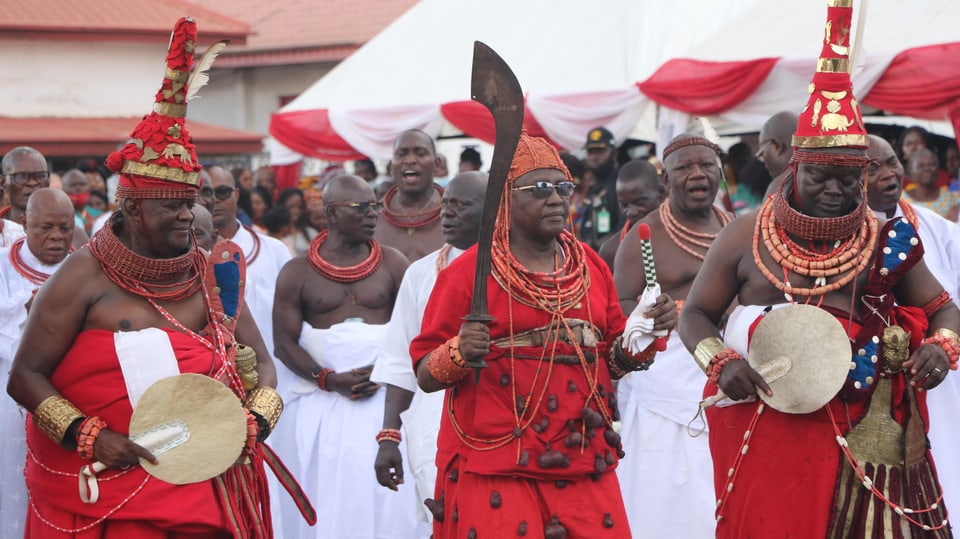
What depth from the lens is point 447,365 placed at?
5238mm

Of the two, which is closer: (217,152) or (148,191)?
(148,191)

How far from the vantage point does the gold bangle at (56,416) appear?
17.1ft

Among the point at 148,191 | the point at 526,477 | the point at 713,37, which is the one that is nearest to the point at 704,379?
the point at 526,477

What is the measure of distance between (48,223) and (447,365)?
12.7 ft

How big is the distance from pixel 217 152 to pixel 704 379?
61.9ft

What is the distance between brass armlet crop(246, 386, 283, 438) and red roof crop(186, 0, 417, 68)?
2467cm

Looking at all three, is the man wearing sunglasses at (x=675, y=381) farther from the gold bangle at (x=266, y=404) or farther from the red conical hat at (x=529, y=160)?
the gold bangle at (x=266, y=404)

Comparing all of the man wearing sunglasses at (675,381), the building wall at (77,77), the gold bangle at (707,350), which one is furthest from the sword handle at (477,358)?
the building wall at (77,77)

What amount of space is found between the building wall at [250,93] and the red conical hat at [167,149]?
25943 millimetres

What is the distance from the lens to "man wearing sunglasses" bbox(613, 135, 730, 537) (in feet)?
26.5

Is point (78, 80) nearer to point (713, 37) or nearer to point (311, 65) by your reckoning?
point (311, 65)

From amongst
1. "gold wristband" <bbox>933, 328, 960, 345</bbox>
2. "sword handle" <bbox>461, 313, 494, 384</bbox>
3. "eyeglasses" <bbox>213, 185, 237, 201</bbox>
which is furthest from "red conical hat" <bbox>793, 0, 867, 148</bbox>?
"eyeglasses" <bbox>213, 185, 237, 201</bbox>

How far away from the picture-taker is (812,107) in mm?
5727

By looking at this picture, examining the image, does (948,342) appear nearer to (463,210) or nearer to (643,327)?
(643,327)
